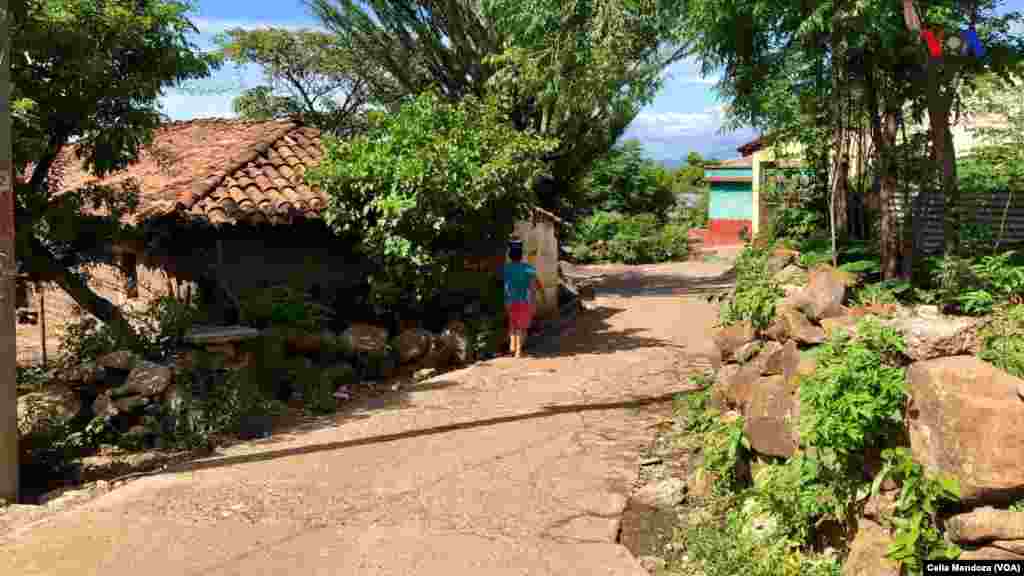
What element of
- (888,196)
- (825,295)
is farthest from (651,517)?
(888,196)

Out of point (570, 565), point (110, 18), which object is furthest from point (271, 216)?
point (570, 565)

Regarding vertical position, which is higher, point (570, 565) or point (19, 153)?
point (19, 153)

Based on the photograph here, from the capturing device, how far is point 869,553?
4340 mm

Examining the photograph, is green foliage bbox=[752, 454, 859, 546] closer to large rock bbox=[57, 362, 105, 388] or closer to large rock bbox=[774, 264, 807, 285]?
large rock bbox=[774, 264, 807, 285]

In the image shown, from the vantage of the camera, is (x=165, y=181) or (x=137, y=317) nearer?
(x=137, y=317)

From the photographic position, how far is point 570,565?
199 inches

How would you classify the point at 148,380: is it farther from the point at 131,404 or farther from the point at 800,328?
the point at 800,328

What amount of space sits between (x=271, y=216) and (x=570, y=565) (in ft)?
23.4

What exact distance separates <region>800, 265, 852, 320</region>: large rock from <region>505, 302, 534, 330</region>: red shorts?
19.4 feet

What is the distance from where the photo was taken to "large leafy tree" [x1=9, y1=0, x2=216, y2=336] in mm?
8055

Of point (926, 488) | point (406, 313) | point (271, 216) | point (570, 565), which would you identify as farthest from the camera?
point (406, 313)

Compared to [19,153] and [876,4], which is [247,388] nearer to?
[19,153]

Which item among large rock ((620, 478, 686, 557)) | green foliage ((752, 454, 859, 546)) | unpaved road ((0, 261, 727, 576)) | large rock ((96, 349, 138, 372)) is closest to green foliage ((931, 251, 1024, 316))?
green foliage ((752, 454, 859, 546))

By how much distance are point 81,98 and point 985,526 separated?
8389 mm
